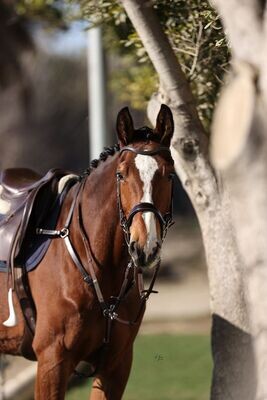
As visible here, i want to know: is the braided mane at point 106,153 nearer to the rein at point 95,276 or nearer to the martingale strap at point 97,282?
the rein at point 95,276

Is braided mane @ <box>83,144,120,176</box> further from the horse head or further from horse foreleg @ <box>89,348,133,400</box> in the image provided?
horse foreleg @ <box>89,348,133,400</box>

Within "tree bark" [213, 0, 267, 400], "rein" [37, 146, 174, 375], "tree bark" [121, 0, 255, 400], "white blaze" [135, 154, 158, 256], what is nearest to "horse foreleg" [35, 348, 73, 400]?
"rein" [37, 146, 174, 375]

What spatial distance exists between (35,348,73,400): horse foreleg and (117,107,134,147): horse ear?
1.24 m

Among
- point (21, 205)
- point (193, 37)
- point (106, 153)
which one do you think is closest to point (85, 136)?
point (193, 37)

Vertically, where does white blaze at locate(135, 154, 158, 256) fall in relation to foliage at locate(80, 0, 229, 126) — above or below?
below

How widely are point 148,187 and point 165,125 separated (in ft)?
1.70

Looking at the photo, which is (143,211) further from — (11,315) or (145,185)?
(11,315)

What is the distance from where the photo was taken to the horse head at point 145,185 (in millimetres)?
5324

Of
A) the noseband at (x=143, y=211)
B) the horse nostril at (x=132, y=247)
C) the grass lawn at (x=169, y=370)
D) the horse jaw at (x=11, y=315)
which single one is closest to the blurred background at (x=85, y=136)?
the grass lawn at (x=169, y=370)

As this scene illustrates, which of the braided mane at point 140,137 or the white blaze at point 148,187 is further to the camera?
the braided mane at point 140,137

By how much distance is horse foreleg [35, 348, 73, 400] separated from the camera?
5812mm

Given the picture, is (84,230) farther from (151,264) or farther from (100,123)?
(100,123)

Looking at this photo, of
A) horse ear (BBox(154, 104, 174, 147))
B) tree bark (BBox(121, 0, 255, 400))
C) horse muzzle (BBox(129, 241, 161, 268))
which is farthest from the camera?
tree bark (BBox(121, 0, 255, 400))

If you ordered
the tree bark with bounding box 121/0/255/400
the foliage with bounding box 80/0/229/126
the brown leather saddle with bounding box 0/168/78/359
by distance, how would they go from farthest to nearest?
the foliage with bounding box 80/0/229/126
the tree bark with bounding box 121/0/255/400
the brown leather saddle with bounding box 0/168/78/359
